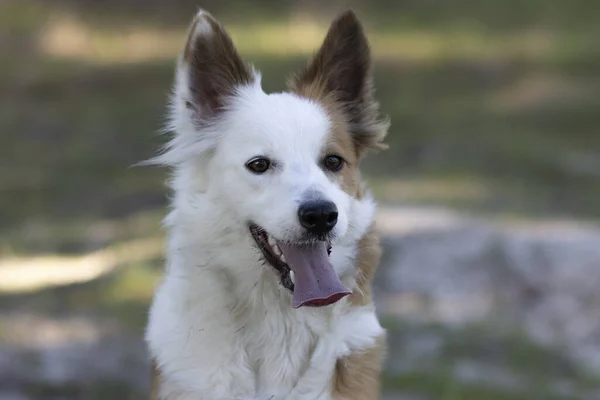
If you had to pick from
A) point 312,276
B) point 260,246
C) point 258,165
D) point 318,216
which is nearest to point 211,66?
point 258,165

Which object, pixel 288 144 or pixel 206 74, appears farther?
pixel 206 74

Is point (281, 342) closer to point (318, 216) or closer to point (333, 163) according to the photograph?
point (318, 216)

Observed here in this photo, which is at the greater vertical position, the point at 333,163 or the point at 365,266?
the point at 333,163

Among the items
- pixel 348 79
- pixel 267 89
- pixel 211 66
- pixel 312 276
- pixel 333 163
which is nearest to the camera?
pixel 312 276

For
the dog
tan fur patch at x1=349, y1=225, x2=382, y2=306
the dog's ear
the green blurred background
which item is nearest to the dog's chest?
the dog

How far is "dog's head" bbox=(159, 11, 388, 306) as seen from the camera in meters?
4.91

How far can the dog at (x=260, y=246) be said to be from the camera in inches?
195

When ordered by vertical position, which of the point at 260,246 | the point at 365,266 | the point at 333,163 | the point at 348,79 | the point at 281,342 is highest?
the point at 348,79

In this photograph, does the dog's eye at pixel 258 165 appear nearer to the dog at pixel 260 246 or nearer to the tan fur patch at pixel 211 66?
the dog at pixel 260 246

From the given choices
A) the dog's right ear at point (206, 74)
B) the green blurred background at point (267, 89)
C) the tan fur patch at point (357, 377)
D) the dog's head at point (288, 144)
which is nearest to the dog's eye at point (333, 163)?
the dog's head at point (288, 144)

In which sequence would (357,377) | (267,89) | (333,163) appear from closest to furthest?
(357,377) < (333,163) < (267,89)

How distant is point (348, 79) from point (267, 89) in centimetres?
940

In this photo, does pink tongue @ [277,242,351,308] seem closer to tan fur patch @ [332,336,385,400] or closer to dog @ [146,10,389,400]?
dog @ [146,10,389,400]

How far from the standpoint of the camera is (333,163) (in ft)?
17.1
